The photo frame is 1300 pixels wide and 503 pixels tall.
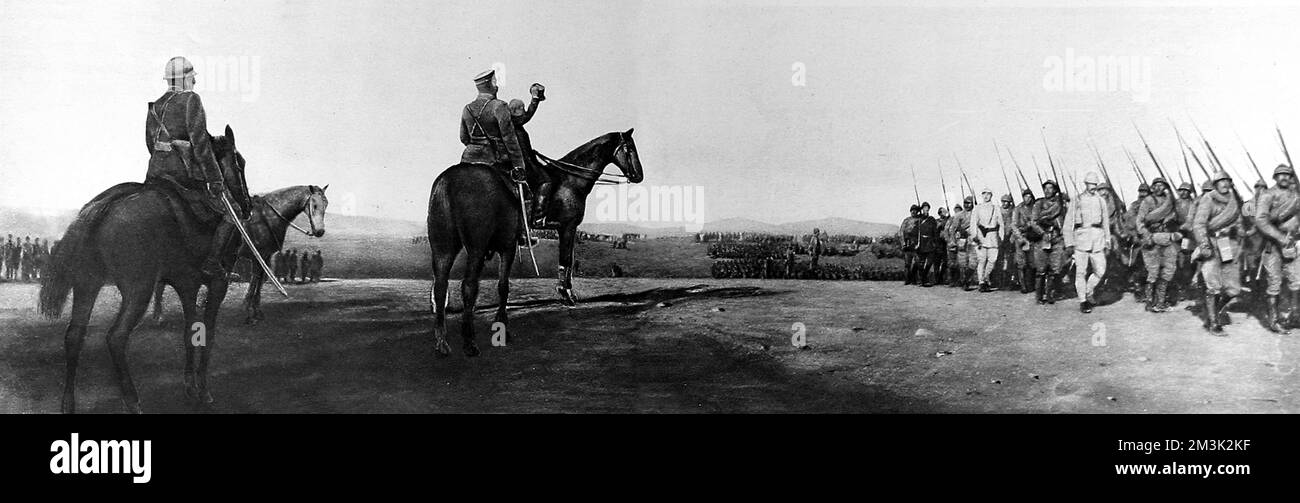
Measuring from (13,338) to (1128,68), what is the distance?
355 inches

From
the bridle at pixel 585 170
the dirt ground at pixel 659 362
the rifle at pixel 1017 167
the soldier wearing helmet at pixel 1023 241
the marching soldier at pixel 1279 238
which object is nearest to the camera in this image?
the dirt ground at pixel 659 362

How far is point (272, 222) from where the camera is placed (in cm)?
775

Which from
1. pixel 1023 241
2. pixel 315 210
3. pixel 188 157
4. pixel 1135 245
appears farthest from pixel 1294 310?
pixel 188 157

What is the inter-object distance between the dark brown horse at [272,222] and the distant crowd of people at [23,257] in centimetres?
90

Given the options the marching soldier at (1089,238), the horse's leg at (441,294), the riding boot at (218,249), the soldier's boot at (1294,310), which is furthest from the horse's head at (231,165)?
the soldier's boot at (1294,310)

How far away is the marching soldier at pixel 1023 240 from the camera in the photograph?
819cm

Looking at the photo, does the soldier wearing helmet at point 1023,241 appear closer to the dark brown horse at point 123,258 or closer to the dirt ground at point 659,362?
the dirt ground at point 659,362

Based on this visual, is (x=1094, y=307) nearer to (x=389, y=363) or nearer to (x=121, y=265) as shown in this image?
(x=389, y=363)

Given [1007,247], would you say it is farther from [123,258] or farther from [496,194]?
[123,258]

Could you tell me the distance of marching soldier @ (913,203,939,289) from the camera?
8.19 metres

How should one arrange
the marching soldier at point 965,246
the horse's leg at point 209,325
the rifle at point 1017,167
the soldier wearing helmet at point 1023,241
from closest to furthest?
the horse's leg at point 209,325, the rifle at point 1017,167, the soldier wearing helmet at point 1023,241, the marching soldier at point 965,246

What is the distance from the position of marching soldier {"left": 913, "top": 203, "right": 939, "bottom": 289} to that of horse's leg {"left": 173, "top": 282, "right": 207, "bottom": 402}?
5.58 meters

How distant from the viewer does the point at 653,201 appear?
8031 mm
